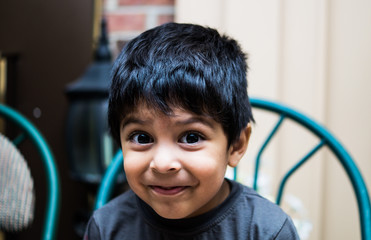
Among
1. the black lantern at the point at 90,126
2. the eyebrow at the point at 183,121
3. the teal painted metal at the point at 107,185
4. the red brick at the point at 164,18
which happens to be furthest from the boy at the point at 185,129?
the red brick at the point at 164,18

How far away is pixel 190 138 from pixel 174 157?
0.04 m

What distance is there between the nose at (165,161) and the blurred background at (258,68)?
0.72m

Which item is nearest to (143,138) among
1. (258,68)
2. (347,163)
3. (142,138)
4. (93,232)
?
(142,138)

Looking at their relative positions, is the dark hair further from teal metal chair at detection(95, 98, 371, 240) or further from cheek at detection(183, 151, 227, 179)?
teal metal chair at detection(95, 98, 371, 240)

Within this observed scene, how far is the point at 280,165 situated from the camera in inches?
59.0

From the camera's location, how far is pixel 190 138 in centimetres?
68

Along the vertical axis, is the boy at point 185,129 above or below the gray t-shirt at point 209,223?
above

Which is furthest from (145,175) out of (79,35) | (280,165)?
(79,35)

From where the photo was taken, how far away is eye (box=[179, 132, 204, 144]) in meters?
0.68

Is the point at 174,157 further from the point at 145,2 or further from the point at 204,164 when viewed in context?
the point at 145,2

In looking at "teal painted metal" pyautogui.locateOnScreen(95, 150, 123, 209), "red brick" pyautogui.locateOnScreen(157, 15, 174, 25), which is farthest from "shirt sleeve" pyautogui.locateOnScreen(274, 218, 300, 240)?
"red brick" pyautogui.locateOnScreen(157, 15, 174, 25)

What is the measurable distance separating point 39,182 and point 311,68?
43.9 inches

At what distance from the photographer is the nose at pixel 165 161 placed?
2.12 ft

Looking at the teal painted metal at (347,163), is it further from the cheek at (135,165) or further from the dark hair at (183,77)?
the cheek at (135,165)
